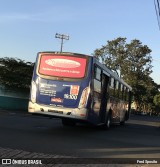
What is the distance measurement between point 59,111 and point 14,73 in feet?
67.6

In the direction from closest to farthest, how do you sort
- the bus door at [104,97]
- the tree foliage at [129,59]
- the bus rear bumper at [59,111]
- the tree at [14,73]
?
1. the bus rear bumper at [59,111]
2. the bus door at [104,97]
3. the tree at [14,73]
4. the tree foliage at [129,59]

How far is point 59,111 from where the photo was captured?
1616 cm

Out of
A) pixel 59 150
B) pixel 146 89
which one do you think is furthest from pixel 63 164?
pixel 146 89

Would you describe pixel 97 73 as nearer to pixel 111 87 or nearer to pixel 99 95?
pixel 99 95

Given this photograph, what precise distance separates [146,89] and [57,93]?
75184 mm

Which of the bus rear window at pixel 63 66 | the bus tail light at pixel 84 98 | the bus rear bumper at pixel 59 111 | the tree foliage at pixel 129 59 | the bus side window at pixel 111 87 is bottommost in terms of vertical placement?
the bus rear bumper at pixel 59 111

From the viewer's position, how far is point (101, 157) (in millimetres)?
11055

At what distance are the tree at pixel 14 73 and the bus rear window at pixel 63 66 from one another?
62.9ft

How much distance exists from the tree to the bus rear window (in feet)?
62.9

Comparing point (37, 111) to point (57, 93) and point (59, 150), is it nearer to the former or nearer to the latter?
point (57, 93)

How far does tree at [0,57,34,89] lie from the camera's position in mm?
35688

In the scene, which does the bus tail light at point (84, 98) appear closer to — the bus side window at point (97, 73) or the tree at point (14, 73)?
the bus side window at point (97, 73)

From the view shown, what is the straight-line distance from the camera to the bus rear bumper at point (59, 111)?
1597cm

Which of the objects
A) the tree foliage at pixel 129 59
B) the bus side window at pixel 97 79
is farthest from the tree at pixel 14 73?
the tree foliage at pixel 129 59
